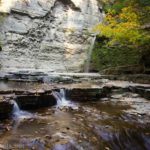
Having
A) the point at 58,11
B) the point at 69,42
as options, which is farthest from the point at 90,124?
the point at 58,11

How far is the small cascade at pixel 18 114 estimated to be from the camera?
6.69 metres

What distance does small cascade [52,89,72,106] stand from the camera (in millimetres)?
8711

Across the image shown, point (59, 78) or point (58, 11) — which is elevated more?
point (58, 11)

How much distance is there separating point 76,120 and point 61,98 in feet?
8.38

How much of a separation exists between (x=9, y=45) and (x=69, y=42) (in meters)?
5.98

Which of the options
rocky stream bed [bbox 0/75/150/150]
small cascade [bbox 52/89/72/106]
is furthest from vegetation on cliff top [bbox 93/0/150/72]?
small cascade [bbox 52/89/72/106]

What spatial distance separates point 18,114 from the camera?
693cm

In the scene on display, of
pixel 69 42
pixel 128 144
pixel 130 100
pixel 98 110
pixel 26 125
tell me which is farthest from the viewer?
pixel 69 42

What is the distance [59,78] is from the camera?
13.9 metres

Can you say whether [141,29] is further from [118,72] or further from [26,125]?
[26,125]

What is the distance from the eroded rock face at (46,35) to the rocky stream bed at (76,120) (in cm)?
1355

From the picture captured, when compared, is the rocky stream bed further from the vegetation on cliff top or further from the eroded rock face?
the eroded rock face

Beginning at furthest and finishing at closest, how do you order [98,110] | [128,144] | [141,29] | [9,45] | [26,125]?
[9,45]
[141,29]
[98,110]
[26,125]
[128,144]

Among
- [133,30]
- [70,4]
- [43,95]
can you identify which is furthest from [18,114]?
[70,4]
